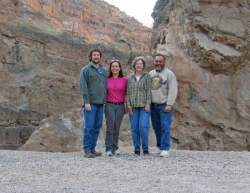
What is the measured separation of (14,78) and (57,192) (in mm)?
19143

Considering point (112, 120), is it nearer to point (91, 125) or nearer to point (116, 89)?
point (91, 125)

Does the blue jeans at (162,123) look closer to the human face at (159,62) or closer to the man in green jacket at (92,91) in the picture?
the human face at (159,62)

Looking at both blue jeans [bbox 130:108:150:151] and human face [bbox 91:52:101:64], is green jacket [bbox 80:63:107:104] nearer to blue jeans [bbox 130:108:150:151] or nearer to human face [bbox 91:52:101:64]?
human face [bbox 91:52:101:64]

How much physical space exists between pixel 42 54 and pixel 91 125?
17389 millimetres

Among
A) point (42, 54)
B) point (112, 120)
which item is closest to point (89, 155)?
point (112, 120)

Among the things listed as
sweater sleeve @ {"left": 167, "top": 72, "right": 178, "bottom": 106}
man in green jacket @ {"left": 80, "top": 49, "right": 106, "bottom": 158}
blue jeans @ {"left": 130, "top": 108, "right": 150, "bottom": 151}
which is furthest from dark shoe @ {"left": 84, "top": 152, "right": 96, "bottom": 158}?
sweater sleeve @ {"left": 167, "top": 72, "right": 178, "bottom": 106}

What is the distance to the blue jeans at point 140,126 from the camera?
9922 mm

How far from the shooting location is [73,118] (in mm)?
15438

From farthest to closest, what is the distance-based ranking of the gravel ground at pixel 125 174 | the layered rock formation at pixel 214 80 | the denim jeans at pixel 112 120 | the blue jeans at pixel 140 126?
the layered rock formation at pixel 214 80 → the denim jeans at pixel 112 120 → the blue jeans at pixel 140 126 → the gravel ground at pixel 125 174

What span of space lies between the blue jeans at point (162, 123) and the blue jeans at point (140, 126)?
23 centimetres

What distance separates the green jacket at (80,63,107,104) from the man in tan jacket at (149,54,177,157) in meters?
0.89

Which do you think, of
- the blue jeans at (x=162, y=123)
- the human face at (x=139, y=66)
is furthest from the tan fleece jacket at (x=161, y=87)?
the human face at (x=139, y=66)

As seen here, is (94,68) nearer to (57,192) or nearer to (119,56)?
(57,192)

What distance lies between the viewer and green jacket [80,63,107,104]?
9.82 m
